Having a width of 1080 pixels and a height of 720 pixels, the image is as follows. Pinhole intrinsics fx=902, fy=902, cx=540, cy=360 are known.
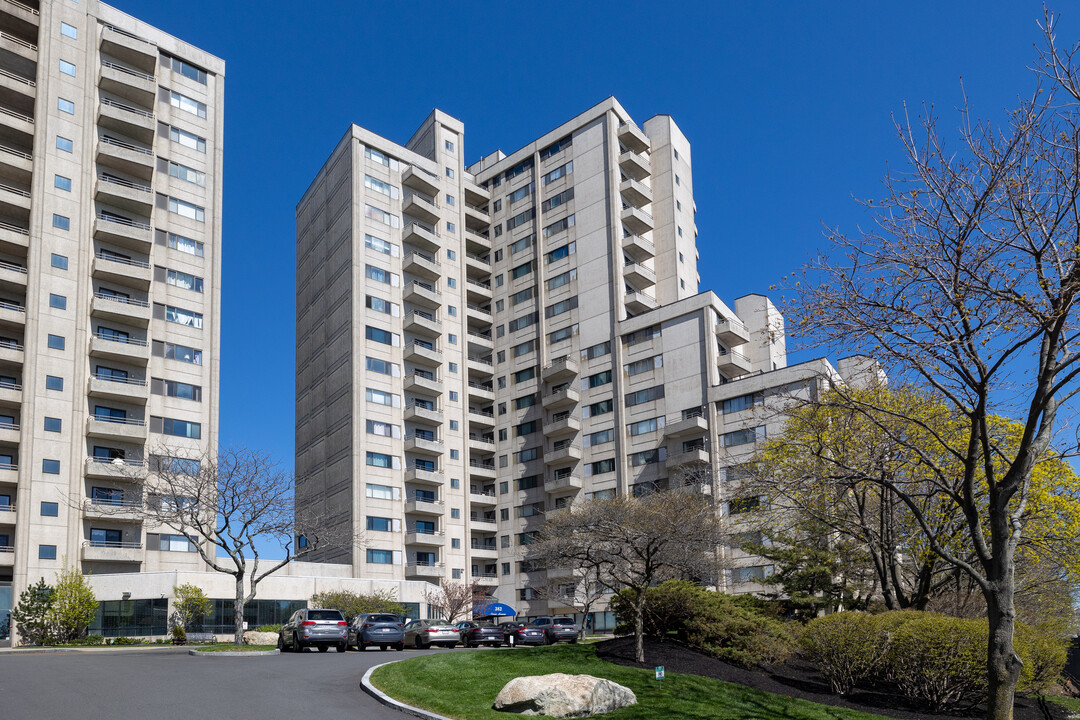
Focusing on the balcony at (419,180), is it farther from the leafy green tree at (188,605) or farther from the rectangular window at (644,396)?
the leafy green tree at (188,605)

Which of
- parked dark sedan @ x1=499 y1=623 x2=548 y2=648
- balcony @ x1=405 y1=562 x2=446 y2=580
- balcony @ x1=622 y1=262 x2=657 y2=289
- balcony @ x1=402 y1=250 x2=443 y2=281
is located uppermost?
balcony @ x1=402 y1=250 x2=443 y2=281

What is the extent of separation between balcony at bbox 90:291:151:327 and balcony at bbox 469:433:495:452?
117 feet

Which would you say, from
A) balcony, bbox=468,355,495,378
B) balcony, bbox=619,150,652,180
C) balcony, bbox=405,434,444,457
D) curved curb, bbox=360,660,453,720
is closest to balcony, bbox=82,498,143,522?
balcony, bbox=405,434,444,457

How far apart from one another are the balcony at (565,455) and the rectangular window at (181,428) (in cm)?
3376

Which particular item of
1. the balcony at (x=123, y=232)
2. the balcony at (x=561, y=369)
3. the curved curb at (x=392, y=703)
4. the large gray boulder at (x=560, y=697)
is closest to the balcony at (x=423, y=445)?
the balcony at (x=561, y=369)

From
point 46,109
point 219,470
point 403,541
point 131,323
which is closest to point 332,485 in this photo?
point 403,541

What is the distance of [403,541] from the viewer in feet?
263

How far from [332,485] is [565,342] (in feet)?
87.6

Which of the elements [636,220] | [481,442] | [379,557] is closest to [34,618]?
[379,557]

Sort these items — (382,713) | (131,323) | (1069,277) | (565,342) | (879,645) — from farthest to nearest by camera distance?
(565,342) → (131,323) → (879,645) → (382,713) → (1069,277)

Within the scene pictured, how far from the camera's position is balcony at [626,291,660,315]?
87.8 meters

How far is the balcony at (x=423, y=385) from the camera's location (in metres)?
84.4

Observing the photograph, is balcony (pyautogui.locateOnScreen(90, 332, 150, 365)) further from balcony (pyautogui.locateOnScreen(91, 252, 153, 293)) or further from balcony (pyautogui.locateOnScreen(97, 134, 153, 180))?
balcony (pyautogui.locateOnScreen(97, 134, 153, 180))

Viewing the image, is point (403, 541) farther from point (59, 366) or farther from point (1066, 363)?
point (1066, 363)
